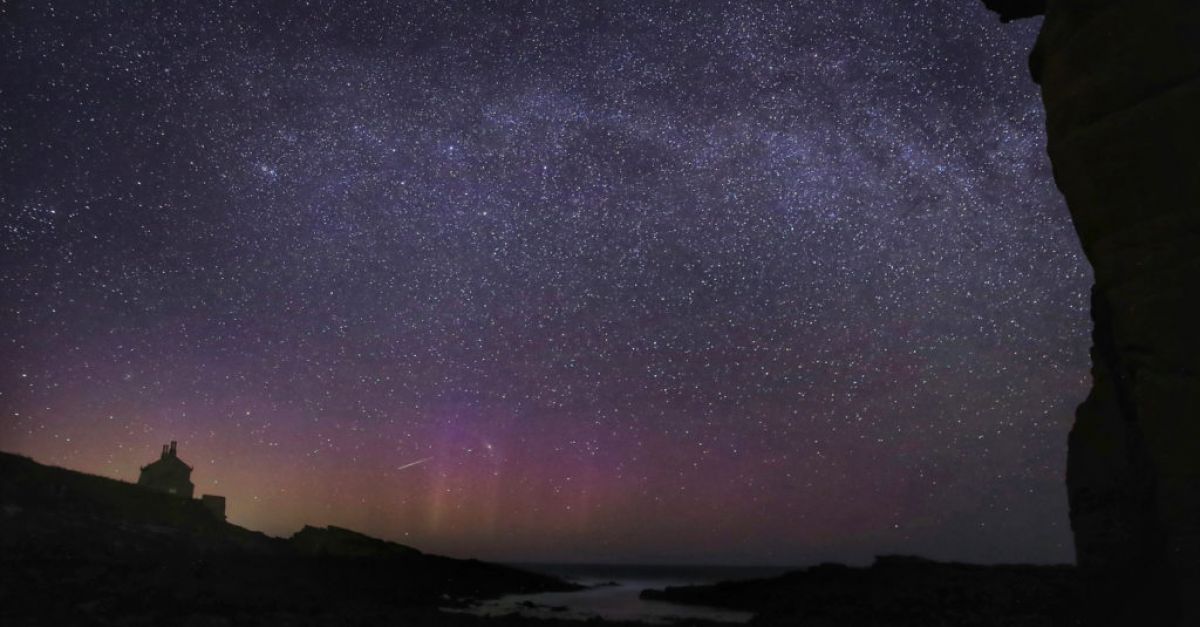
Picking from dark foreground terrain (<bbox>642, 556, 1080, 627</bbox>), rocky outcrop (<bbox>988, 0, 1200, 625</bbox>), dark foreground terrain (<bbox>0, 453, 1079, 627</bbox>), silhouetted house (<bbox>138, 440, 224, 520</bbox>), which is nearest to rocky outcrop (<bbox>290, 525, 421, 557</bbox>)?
dark foreground terrain (<bbox>0, 453, 1079, 627</bbox>)

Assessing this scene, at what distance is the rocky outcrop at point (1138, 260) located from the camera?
47.5ft

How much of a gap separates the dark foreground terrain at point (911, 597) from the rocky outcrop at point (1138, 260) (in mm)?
2439

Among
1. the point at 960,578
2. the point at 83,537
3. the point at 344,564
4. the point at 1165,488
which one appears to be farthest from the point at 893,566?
the point at 83,537

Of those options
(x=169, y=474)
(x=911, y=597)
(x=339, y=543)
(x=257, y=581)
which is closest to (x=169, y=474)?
(x=169, y=474)

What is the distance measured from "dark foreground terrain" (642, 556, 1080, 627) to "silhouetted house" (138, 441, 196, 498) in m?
52.4

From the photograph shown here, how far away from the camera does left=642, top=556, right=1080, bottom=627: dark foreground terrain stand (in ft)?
94.9

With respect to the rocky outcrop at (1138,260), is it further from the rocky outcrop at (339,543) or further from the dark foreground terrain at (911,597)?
the rocky outcrop at (339,543)

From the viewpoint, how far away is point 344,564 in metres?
49.0

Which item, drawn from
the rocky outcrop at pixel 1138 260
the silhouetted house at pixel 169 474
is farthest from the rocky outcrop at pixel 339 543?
the rocky outcrop at pixel 1138 260

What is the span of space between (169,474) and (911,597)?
6956 centimetres

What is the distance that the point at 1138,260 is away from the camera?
15438mm

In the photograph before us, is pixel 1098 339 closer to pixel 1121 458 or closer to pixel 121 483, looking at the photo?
pixel 1121 458

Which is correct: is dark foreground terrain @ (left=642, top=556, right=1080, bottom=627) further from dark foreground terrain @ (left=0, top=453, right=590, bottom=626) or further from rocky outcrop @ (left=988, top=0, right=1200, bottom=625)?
dark foreground terrain @ (left=0, top=453, right=590, bottom=626)

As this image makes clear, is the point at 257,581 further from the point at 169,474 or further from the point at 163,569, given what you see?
the point at 169,474
